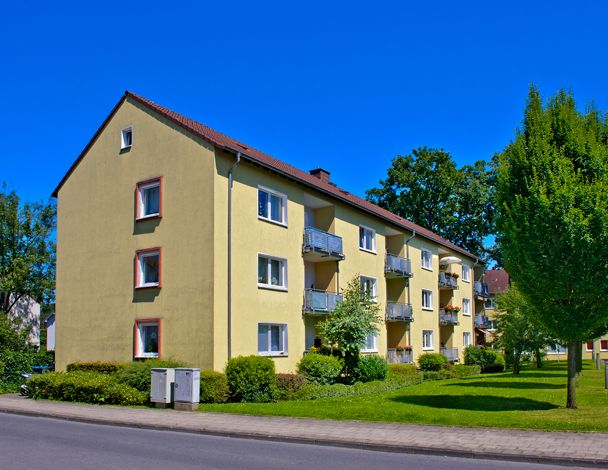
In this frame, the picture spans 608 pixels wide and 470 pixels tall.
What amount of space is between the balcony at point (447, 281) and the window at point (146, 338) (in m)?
25.5

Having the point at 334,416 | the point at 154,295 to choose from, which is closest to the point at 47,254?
the point at 154,295

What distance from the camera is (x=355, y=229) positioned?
31172mm

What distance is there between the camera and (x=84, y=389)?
1959 cm

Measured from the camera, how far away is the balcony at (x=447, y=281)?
4394cm

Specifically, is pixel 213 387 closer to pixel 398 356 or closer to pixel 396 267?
pixel 398 356

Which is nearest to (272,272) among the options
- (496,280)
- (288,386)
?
(288,386)

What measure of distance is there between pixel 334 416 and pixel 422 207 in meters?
44.4

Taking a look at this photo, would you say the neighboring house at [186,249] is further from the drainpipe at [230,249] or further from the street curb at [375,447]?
the street curb at [375,447]

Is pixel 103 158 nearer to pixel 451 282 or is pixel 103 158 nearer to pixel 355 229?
pixel 355 229

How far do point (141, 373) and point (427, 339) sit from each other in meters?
25.0

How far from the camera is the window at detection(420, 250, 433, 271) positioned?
41019 mm

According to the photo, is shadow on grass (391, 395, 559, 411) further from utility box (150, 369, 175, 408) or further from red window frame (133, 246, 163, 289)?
red window frame (133, 246, 163, 289)

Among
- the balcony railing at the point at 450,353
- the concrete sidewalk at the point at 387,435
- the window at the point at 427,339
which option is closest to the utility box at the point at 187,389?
the concrete sidewalk at the point at 387,435

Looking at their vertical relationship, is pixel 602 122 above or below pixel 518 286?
above
